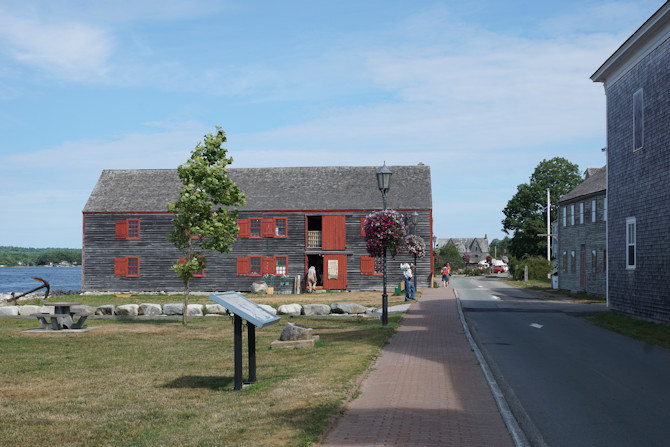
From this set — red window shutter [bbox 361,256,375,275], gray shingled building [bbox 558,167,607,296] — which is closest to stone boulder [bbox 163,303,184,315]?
red window shutter [bbox 361,256,375,275]

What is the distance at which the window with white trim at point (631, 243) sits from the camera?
23.0m

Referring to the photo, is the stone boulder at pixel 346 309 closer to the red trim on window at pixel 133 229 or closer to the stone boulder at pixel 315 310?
the stone boulder at pixel 315 310

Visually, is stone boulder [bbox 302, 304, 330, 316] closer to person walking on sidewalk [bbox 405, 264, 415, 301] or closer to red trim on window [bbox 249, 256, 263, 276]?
person walking on sidewalk [bbox 405, 264, 415, 301]

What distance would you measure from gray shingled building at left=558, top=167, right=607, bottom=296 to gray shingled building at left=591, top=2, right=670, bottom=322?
417 inches

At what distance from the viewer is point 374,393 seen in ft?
29.9

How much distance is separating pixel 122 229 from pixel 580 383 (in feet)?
132

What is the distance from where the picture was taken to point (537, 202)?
258ft

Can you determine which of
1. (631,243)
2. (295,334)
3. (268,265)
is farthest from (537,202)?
(295,334)

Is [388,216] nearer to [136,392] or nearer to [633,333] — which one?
[633,333]

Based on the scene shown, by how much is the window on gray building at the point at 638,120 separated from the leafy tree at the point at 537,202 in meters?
53.9

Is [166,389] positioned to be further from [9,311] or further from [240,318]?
[9,311]

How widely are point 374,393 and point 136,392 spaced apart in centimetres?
356

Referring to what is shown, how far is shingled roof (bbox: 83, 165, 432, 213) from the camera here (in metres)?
45.7

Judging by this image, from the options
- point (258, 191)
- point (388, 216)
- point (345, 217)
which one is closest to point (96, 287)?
point (258, 191)
